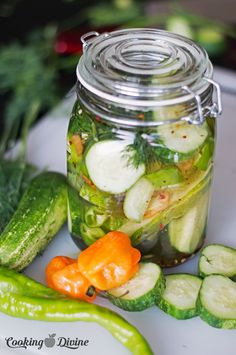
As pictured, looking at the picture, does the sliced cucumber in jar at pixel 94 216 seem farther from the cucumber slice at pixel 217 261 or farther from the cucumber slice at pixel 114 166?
the cucumber slice at pixel 217 261

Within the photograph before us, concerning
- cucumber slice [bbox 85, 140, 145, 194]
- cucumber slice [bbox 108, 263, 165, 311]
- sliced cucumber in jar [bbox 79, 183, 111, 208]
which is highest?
cucumber slice [bbox 85, 140, 145, 194]

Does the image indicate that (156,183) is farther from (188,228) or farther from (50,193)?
(50,193)

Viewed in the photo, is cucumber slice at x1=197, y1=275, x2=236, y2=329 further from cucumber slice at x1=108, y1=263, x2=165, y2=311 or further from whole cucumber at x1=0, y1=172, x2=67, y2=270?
whole cucumber at x1=0, y1=172, x2=67, y2=270

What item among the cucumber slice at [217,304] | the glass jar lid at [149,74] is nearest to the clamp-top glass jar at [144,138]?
the glass jar lid at [149,74]

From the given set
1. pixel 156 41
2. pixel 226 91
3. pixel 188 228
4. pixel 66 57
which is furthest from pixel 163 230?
pixel 66 57

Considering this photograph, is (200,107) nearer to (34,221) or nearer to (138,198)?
(138,198)

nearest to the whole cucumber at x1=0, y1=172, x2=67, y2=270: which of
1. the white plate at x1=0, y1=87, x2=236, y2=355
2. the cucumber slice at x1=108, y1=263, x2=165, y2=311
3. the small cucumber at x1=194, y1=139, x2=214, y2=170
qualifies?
the white plate at x1=0, y1=87, x2=236, y2=355
